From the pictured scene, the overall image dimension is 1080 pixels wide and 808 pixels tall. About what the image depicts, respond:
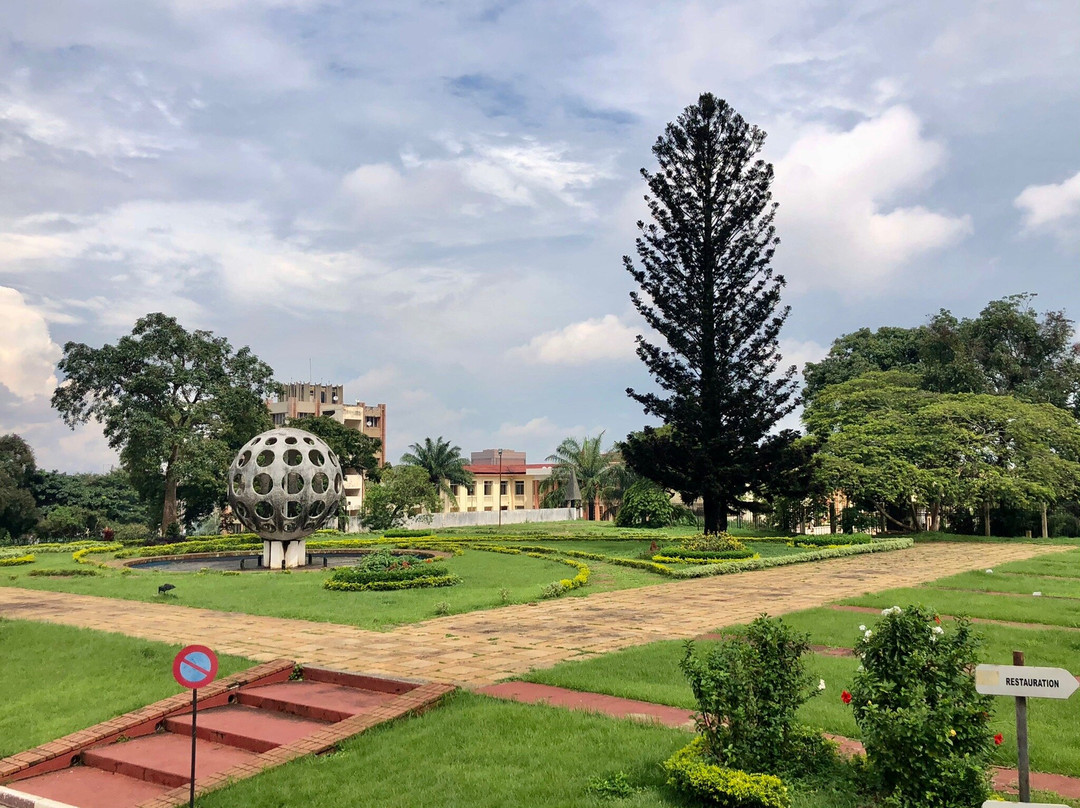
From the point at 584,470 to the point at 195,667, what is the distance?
5006 cm

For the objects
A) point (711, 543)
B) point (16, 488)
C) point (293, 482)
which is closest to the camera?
point (293, 482)

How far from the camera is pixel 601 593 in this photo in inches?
576

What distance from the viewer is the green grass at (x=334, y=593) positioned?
40.4 feet

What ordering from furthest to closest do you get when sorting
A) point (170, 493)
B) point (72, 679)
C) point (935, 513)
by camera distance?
1. point (170, 493)
2. point (935, 513)
3. point (72, 679)

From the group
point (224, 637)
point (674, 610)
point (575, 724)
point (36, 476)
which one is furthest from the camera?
point (36, 476)

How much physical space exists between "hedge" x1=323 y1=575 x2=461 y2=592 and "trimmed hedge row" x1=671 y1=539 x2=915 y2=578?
5.07 m

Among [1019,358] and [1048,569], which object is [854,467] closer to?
[1048,569]

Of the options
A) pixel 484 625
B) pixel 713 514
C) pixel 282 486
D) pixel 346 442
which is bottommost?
pixel 484 625

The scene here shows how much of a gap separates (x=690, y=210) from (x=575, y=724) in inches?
840

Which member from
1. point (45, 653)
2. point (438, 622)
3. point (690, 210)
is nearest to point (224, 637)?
point (45, 653)

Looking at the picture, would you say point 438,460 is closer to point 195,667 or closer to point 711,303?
point 711,303

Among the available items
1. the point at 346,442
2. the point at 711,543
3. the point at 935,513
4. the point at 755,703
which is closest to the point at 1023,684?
the point at 755,703

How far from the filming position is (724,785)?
4656 millimetres

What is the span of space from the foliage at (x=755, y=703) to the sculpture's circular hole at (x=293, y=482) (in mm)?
16228
